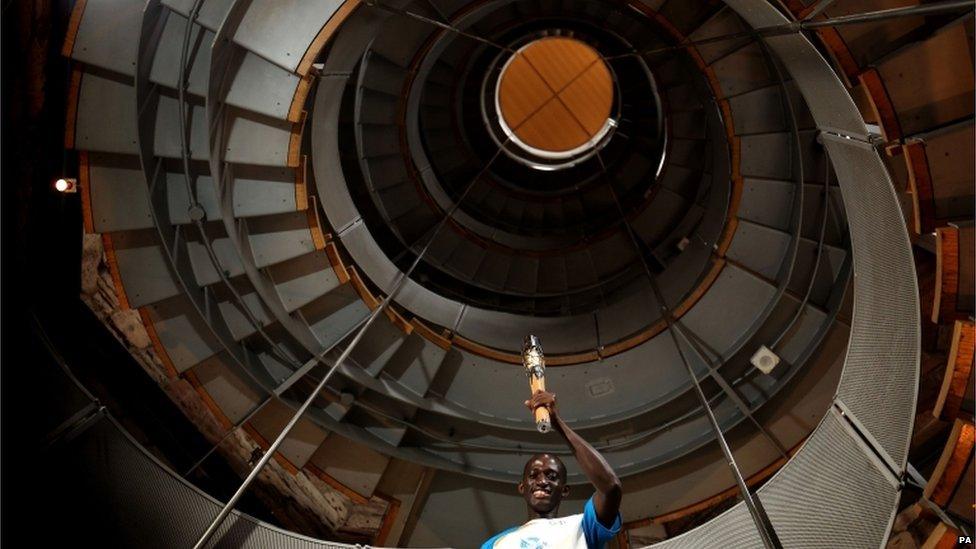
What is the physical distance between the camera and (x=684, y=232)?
365 inches

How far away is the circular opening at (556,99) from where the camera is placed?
1238 cm

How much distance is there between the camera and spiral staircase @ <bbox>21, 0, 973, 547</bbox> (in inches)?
169

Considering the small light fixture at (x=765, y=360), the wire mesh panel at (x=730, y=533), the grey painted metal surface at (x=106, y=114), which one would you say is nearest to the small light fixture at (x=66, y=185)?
the grey painted metal surface at (x=106, y=114)

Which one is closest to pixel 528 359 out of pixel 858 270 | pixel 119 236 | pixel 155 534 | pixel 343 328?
pixel 858 270

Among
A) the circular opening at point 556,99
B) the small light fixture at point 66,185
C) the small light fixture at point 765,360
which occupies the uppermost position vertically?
the circular opening at point 556,99

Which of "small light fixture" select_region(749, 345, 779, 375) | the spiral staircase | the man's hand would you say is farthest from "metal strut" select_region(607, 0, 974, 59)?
"small light fixture" select_region(749, 345, 779, 375)

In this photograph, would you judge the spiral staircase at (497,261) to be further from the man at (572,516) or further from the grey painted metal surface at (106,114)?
the man at (572,516)

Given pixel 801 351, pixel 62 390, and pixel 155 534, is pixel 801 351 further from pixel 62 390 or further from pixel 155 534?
pixel 62 390

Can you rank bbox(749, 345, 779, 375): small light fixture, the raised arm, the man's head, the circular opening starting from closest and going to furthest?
the raised arm < the man's head < bbox(749, 345, 779, 375): small light fixture < the circular opening

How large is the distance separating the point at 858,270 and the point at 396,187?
6.85 metres

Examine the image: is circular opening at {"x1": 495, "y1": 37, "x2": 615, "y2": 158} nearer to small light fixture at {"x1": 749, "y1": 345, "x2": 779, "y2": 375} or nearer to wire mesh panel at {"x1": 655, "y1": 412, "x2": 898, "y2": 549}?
small light fixture at {"x1": 749, "y1": 345, "x2": 779, "y2": 375}

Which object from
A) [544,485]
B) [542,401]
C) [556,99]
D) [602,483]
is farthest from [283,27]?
[556,99]

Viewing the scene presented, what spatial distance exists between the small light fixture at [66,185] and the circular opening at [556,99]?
8.05m

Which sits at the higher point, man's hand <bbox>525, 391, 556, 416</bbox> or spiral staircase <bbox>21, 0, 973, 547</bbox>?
spiral staircase <bbox>21, 0, 973, 547</bbox>
